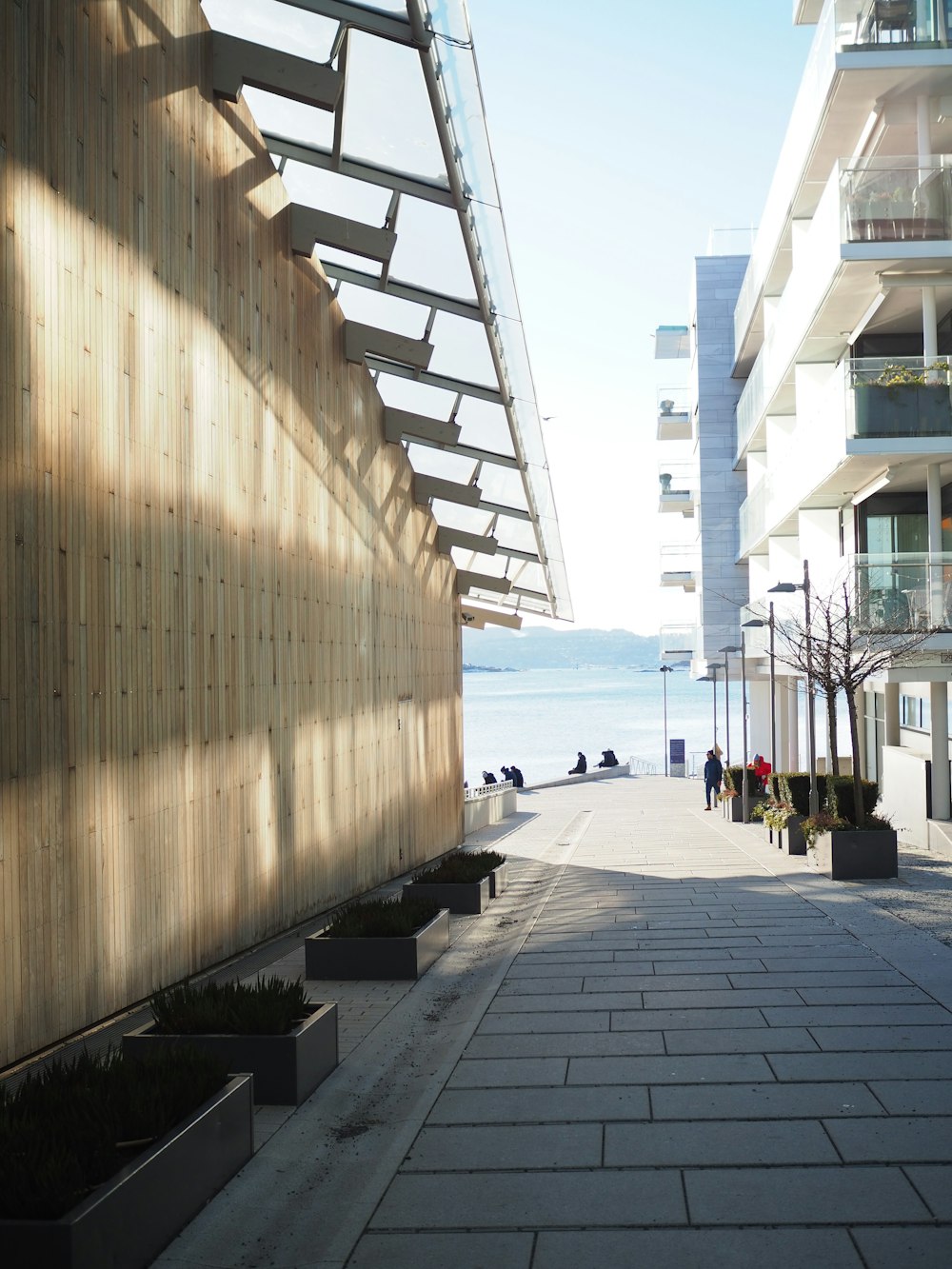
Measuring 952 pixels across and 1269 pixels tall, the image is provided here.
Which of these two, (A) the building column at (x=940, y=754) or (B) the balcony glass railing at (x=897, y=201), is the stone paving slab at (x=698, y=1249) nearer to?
(A) the building column at (x=940, y=754)

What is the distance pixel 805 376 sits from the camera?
28.0m

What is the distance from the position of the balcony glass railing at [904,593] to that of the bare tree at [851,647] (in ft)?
0.10

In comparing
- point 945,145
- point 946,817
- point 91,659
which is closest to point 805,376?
point 945,145

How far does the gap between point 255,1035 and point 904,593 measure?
16480 mm

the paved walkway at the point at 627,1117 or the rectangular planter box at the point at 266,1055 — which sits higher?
the rectangular planter box at the point at 266,1055

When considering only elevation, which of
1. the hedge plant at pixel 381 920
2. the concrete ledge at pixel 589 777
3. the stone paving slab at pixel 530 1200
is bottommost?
the concrete ledge at pixel 589 777

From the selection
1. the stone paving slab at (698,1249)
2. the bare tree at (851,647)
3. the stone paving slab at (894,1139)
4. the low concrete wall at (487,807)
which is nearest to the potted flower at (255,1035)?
the stone paving slab at (698,1249)

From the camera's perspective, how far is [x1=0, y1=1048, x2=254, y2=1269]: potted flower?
4.01 meters

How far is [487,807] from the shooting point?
30.2 m

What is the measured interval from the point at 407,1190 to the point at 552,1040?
2.54 metres

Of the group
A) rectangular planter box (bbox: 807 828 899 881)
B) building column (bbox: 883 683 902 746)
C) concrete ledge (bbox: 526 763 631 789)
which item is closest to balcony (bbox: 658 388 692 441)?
concrete ledge (bbox: 526 763 631 789)

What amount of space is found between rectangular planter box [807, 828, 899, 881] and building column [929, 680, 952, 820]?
596 centimetres

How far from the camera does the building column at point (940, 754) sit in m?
20.7

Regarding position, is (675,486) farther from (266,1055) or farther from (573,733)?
(573,733)
